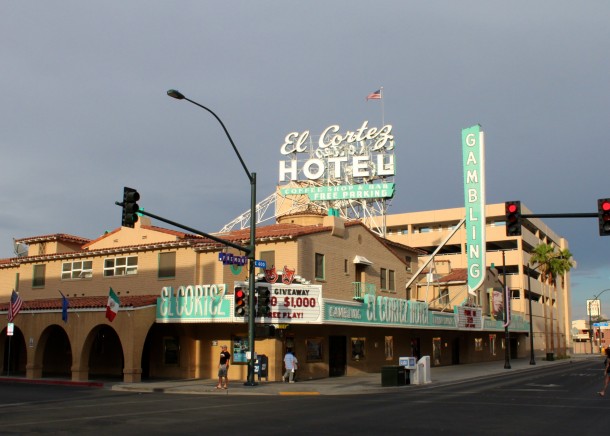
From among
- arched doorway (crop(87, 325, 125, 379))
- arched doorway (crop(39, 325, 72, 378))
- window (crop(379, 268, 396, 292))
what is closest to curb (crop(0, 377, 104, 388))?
arched doorway (crop(87, 325, 125, 379))

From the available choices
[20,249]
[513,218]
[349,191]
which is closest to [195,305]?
[513,218]

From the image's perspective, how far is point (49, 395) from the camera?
2631 cm

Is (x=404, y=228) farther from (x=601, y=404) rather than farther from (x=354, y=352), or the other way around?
(x=601, y=404)

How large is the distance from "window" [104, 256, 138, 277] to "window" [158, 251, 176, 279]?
202cm

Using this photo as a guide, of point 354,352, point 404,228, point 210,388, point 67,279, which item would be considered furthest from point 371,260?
point 404,228

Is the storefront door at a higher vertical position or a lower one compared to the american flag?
lower

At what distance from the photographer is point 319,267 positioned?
36.1 m

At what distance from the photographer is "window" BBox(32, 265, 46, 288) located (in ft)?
143

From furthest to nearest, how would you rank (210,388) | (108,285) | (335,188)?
(335,188), (108,285), (210,388)

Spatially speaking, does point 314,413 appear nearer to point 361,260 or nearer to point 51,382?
point 51,382

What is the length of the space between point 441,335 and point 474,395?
2749cm

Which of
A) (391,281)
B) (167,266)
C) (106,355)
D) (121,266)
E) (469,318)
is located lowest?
(106,355)

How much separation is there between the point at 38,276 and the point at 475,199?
31.8 metres

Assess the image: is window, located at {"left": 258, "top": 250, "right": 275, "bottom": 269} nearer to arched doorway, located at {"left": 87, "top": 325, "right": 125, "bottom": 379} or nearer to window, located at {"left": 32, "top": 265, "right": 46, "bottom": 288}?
arched doorway, located at {"left": 87, "top": 325, "right": 125, "bottom": 379}
